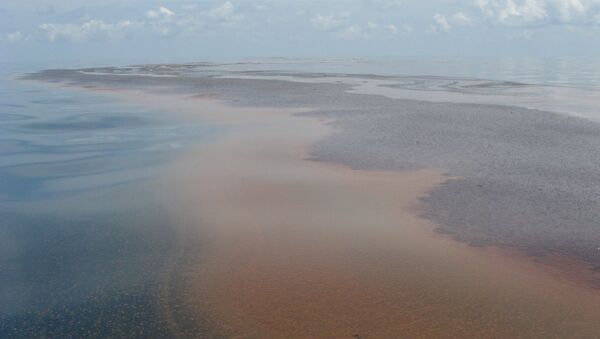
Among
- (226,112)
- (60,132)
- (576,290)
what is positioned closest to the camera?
(576,290)

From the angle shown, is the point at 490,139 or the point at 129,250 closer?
the point at 129,250

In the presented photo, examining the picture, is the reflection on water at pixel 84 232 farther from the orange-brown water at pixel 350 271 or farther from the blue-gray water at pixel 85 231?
the orange-brown water at pixel 350 271

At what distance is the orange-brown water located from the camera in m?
6.04

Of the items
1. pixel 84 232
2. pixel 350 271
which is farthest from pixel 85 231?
pixel 350 271

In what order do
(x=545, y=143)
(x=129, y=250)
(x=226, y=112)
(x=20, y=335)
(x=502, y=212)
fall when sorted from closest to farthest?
(x=20, y=335) < (x=129, y=250) < (x=502, y=212) < (x=545, y=143) < (x=226, y=112)

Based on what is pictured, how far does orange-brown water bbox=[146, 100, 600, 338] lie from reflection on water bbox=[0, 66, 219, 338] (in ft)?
2.26

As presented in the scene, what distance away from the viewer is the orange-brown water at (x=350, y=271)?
604cm

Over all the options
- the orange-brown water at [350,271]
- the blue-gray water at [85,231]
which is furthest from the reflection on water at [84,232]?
the orange-brown water at [350,271]

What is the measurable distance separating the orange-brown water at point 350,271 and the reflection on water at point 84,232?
689 mm

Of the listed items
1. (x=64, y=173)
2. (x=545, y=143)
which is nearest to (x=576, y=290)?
(x=545, y=143)

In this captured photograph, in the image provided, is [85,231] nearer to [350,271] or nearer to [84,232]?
[84,232]

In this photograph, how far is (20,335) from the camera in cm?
581

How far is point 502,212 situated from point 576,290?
286 cm

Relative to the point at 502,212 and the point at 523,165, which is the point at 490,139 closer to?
the point at 523,165
